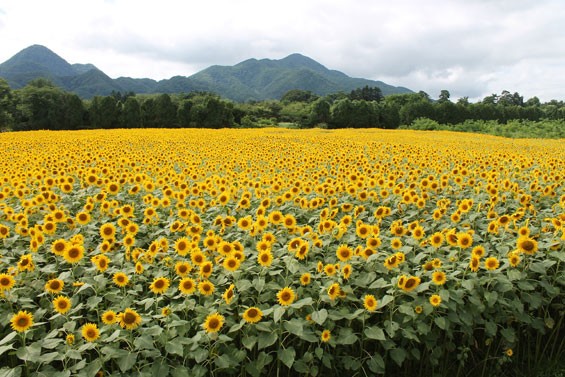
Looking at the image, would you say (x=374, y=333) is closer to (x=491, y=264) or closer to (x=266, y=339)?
(x=266, y=339)

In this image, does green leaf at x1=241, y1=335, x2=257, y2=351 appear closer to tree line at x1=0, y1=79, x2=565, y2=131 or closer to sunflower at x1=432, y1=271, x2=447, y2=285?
sunflower at x1=432, y1=271, x2=447, y2=285

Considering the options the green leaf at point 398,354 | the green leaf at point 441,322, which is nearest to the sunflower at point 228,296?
the green leaf at point 398,354

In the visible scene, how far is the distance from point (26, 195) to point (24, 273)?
113 inches

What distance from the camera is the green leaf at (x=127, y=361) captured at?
289cm

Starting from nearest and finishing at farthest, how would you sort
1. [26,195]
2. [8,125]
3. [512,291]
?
[512,291]
[26,195]
[8,125]

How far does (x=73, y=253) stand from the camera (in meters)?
3.90

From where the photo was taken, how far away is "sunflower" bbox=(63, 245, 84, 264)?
3.87 m

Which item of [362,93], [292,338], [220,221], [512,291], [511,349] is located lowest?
[511,349]

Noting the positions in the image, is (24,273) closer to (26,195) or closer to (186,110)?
(26,195)

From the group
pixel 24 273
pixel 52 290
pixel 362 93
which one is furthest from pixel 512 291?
pixel 362 93

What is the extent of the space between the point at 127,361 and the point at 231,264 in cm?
112

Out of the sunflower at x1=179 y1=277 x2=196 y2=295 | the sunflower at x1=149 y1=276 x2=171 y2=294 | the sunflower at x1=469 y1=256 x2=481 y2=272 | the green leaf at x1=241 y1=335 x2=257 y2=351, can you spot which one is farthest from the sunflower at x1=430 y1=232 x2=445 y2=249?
the sunflower at x1=149 y1=276 x2=171 y2=294

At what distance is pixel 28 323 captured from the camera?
9.86 ft

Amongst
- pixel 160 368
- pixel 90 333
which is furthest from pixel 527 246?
pixel 90 333
